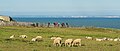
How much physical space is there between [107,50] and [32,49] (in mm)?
7144

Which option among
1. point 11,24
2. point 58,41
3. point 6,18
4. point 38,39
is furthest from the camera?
point 6,18

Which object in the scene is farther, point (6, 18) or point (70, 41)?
point (6, 18)

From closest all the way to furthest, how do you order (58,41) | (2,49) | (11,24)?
(2,49) → (58,41) → (11,24)

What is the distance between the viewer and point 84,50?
120ft

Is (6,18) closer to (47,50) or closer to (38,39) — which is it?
(38,39)

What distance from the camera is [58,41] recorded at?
41.6 m

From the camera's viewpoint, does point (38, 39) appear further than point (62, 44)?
Yes

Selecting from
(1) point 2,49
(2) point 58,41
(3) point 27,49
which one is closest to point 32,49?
(3) point 27,49

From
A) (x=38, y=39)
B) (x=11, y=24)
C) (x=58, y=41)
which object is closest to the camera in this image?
(x=58, y=41)

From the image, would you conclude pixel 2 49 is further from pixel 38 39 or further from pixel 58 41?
pixel 38 39

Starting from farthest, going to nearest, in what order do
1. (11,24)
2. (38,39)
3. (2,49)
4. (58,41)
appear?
(11,24) < (38,39) < (58,41) < (2,49)

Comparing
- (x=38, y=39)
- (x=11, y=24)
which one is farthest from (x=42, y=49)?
(x=11, y=24)

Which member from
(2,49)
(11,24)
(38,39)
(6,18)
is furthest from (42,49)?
(6,18)

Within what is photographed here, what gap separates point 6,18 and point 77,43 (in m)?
79.6
